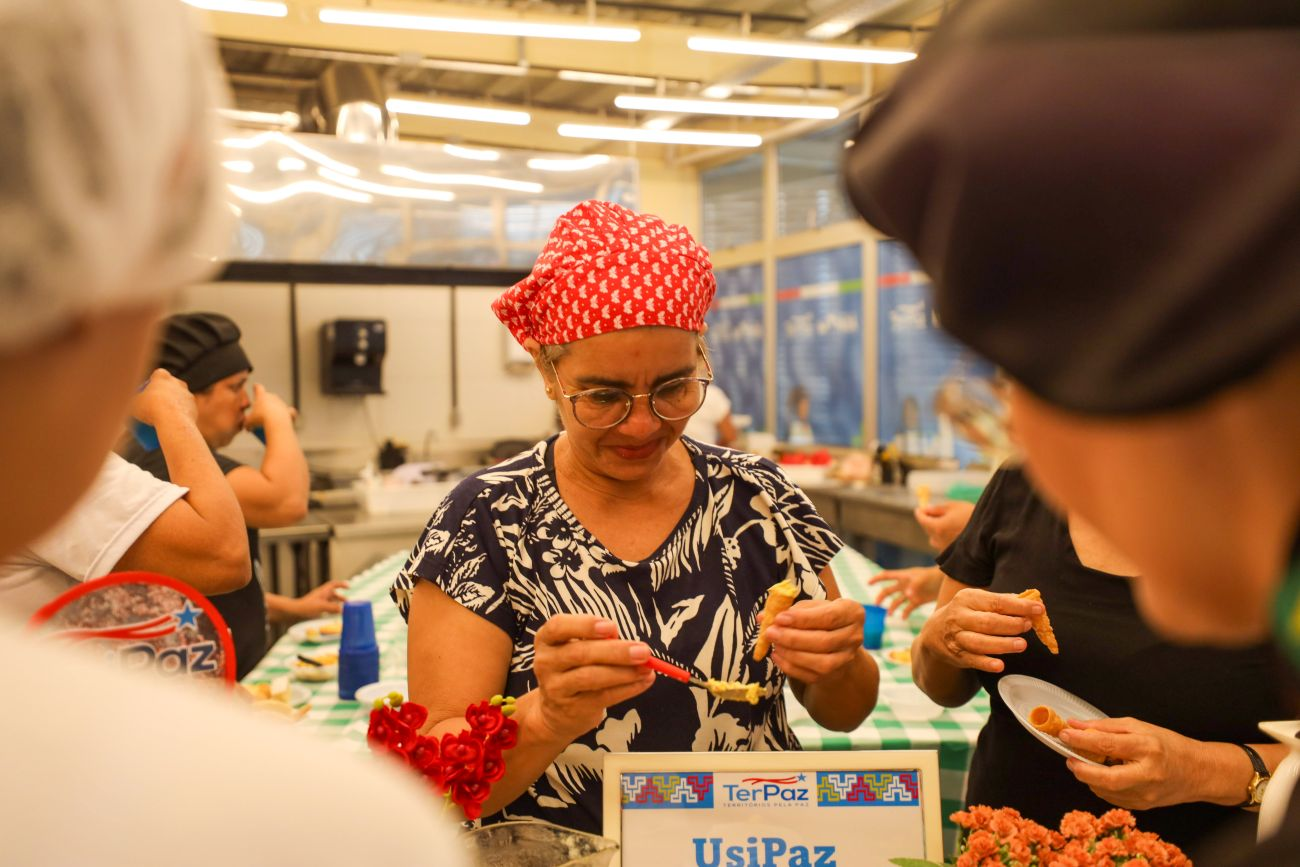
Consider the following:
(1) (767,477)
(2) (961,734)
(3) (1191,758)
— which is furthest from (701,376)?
(2) (961,734)

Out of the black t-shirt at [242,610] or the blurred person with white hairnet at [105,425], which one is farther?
the black t-shirt at [242,610]

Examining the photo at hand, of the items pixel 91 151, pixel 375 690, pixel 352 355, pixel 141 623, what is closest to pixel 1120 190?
pixel 91 151

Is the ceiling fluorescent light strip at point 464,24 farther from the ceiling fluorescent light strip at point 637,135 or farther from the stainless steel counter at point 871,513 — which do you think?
the stainless steel counter at point 871,513

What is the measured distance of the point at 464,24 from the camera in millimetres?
4859

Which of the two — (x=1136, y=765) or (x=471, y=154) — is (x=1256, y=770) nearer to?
(x=1136, y=765)

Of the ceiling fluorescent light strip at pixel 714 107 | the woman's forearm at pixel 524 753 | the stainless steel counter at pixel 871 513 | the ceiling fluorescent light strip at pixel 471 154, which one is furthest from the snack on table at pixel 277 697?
the ceiling fluorescent light strip at pixel 714 107

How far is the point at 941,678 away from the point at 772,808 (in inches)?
28.3

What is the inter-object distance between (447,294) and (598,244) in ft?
18.6

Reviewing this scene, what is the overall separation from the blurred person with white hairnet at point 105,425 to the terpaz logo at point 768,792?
1.04 m

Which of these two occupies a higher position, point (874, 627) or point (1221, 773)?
point (1221, 773)

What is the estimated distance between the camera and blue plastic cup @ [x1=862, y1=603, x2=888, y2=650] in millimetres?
3088

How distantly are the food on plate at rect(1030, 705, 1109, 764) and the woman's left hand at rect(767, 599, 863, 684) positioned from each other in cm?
32

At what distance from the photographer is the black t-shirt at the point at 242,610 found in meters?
2.63

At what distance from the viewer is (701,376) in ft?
6.03
